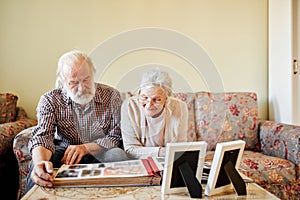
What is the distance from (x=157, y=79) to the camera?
3.88 feet

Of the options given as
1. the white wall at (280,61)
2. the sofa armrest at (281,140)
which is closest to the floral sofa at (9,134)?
the sofa armrest at (281,140)

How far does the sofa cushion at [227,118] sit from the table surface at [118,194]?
1.09m

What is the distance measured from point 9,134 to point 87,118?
0.60 metres

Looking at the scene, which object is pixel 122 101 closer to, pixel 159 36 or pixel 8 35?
pixel 159 36

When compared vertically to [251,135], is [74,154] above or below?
above

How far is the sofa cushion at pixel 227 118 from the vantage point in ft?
6.68

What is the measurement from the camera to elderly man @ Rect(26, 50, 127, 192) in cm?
131

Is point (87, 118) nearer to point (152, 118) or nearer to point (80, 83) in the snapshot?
point (80, 83)

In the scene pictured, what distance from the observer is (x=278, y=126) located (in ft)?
6.40

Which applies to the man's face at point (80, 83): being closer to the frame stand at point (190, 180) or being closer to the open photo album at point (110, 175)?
the open photo album at point (110, 175)

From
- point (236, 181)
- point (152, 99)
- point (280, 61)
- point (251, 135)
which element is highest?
point (280, 61)

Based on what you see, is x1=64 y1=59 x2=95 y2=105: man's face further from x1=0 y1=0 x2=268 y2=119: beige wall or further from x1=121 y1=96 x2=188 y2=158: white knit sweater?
x1=0 y1=0 x2=268 y2=119: beige wall

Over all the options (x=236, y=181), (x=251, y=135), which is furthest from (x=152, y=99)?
(x=251, y=135)

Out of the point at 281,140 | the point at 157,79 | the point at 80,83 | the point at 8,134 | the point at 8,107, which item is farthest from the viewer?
the point at 8,107
